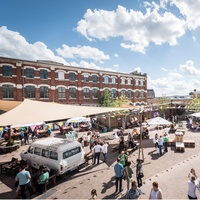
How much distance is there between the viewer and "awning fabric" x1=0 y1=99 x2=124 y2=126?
30.0ft

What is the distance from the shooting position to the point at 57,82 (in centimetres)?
2886

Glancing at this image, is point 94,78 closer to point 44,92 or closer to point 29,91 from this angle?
point 44,92

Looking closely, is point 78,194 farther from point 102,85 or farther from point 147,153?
point 102,85

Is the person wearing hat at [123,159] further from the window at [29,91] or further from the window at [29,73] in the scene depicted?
the window at [29,73]

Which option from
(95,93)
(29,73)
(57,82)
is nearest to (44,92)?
(57,82)

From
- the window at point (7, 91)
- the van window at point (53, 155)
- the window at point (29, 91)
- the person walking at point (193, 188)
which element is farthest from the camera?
the window at point (29, 91)

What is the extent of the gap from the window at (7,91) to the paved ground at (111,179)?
14.6m

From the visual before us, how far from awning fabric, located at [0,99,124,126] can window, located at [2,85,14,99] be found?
15.8 meters

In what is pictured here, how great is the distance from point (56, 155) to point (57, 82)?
70.6 ft

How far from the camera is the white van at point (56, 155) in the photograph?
8.86 meters

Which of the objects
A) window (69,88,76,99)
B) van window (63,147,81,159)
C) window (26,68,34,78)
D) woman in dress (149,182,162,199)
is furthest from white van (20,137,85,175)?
window (69,88,76,99)

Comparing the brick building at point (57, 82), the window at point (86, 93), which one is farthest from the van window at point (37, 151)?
the window at point (86, 93)

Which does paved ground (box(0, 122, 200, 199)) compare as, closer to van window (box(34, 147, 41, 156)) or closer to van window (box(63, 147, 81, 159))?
van window (box(63, 147, 81, 159))

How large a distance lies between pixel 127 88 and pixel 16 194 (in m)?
33.5
